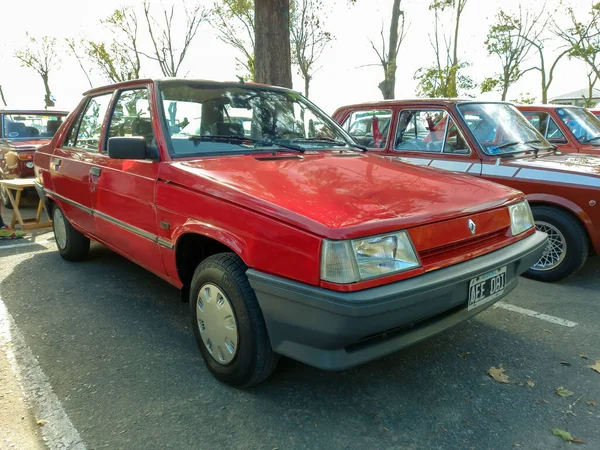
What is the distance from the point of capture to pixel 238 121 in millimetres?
3248

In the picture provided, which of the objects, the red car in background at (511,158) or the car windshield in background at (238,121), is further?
the red car in background at (511,158)

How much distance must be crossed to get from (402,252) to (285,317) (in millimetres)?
599

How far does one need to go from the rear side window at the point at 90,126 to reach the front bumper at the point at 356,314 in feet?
8.18

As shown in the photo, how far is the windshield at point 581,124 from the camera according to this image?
19.9ft

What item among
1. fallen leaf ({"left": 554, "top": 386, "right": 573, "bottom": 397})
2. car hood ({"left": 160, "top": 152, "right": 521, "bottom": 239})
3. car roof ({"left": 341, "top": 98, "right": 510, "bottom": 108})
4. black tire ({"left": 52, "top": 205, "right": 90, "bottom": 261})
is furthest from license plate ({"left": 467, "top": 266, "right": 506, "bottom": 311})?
black tire ({"left": 52, "top": 205, "right": 90, "bottom": 261})

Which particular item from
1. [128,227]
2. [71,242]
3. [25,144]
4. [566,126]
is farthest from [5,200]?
[566,126]

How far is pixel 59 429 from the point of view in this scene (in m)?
2.16

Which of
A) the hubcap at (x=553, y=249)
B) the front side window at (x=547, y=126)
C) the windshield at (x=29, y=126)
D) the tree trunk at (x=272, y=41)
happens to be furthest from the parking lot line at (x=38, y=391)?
the windshield at (x=29, y=126)

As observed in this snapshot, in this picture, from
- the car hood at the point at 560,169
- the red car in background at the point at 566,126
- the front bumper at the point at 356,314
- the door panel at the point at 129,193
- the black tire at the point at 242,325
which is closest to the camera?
the front bumper at the point at 356,314

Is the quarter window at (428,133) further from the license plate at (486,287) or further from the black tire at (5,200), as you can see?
the black tire at (5,200)

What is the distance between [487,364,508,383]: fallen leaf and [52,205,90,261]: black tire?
12.7 ft

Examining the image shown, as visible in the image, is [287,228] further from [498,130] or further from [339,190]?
[498,130]

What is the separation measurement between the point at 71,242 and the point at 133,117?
1.86 meters

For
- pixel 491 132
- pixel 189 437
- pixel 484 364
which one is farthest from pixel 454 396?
pixel 491 132
